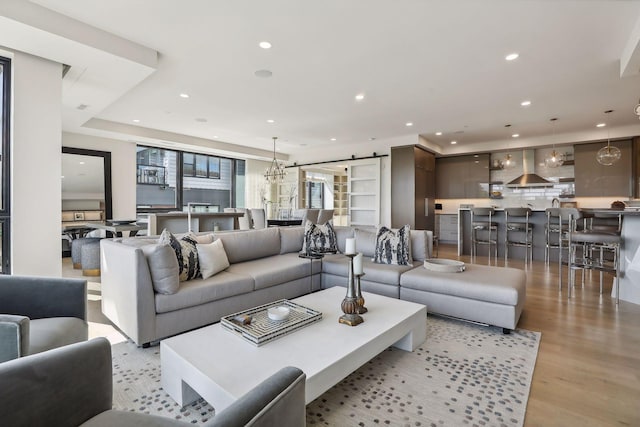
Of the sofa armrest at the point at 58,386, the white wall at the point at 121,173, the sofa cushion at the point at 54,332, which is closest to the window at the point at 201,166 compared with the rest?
the white wall at the point at 121,173

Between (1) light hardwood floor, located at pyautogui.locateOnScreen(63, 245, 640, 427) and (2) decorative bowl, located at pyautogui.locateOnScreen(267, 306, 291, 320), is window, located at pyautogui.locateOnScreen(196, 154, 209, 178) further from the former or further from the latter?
(2) decorative bowl, located at pyautogui.locateOnScreen(267, 306, 291, 320)

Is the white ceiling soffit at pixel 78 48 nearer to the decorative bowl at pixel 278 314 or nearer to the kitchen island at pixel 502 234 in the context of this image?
the decorative bowl at pixel 278 314

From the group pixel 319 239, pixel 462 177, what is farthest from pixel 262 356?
pixel 462 177

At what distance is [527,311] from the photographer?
3268 millimetres

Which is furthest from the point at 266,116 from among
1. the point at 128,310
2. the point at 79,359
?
the point at 79,359

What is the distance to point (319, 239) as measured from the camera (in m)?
4.12

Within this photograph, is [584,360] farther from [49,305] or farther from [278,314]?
[49,305]

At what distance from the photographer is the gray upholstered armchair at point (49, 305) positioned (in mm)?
1664

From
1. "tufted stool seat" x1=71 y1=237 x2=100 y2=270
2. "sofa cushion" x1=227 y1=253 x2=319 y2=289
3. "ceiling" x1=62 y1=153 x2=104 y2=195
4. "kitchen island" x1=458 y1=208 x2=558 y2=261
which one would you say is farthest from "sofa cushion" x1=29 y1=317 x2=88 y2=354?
"kitchen island" x1=458 y1=208 x2=558 y2=261

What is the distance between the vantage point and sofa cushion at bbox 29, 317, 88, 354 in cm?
151

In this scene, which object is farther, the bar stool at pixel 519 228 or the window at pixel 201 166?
the window at pixel 201 166

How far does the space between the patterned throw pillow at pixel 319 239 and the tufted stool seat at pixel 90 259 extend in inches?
125

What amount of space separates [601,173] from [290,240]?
23.4ft

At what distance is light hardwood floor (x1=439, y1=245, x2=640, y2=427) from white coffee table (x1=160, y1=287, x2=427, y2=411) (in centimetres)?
89
